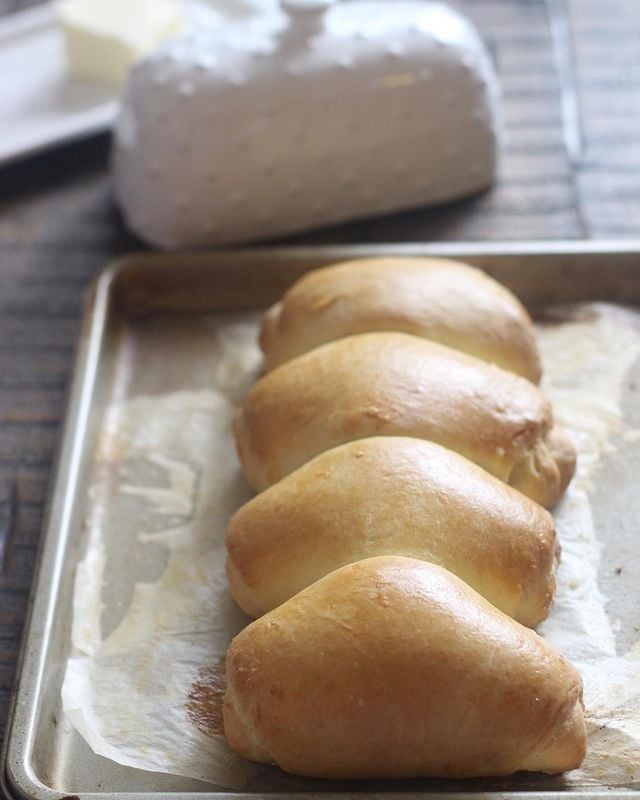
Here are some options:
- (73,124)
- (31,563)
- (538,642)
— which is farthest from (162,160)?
(538,642)

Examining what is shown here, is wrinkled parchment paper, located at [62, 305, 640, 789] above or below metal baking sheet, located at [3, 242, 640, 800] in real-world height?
below

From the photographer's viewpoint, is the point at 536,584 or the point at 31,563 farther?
the point at 31,563

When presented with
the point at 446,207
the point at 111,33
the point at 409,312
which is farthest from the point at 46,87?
the point at 409,312

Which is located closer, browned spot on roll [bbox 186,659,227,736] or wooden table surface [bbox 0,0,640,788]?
browned spot on roll [bbox 186,659,227,736]

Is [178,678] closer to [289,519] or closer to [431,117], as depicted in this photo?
[289,519]

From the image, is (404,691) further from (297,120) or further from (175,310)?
(297,120)

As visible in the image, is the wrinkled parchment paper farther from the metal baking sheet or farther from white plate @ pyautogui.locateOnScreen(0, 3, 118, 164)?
white plate @ pyautogui.locateOnScreen(0, 3, 118, 164)

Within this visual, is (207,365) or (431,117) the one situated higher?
(431,117)

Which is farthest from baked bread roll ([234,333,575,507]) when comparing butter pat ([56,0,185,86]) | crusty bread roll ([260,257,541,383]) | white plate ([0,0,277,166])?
butter pat ([56,0,185,86])
